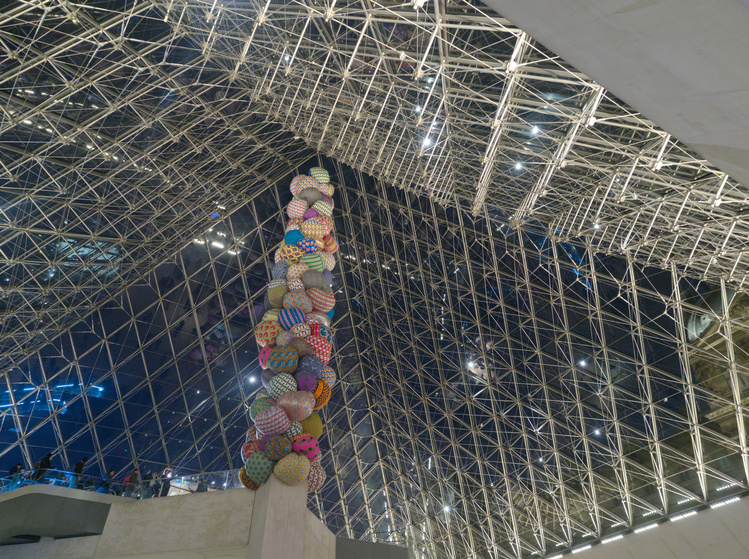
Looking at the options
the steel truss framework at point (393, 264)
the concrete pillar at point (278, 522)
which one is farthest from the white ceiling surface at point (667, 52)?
the steel truss framework at point (393, 264)

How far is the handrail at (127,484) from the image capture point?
37.3 feet

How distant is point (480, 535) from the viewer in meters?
27.1

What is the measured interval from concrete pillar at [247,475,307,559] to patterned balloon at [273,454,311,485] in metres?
0.11

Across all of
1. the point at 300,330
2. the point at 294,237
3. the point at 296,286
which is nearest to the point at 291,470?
the point at 300,330

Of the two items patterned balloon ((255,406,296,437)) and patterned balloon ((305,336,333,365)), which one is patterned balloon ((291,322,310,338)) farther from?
patterned balloon ((255,406,296,437))

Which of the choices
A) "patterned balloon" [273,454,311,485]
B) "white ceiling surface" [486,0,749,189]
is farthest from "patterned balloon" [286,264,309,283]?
"white ceiling surface" [486,0,749,189]

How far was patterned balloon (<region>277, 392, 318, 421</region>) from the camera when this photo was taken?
10.8 m

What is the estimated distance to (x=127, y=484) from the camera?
1223cm

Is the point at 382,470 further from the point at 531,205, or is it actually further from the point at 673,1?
the point at 673,1

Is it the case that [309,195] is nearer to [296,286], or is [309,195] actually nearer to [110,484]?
[296,286]

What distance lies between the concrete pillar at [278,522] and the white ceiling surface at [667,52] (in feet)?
27.5

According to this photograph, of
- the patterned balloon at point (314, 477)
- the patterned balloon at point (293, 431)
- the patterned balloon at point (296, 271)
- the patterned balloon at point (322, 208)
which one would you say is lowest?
the patterned balloon at point (314, 477)

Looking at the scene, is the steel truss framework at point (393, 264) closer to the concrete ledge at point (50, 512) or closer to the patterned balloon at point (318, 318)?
the patterned balloon at point (318, 318)

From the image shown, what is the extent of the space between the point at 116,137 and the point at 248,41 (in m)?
7.77
